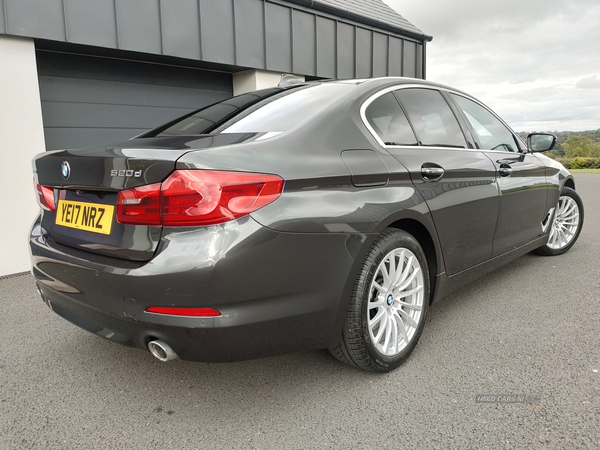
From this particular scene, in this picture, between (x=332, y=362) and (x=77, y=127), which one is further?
(x=77, y=127)

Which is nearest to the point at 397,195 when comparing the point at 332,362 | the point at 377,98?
the point at 377,98

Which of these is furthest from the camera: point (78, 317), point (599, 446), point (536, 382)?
point (536, 382)

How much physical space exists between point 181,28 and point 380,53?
3.83 metres

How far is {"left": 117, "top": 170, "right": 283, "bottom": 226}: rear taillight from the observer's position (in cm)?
162

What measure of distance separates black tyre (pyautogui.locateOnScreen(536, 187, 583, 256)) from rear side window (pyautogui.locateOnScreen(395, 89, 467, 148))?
6.40 ft

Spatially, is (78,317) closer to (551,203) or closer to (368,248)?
(368,248)

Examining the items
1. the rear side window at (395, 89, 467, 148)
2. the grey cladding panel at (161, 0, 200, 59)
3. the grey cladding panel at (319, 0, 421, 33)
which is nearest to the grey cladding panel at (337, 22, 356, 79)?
the grey cladding panel at (319, 0, 421, 33)

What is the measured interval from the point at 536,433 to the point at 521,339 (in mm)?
920

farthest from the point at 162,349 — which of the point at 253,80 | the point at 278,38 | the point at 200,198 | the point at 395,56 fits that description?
the point at 395,56

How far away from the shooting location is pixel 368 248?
2055mm

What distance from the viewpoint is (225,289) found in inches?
64.3

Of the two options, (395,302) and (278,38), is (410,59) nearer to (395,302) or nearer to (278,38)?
(278,38)

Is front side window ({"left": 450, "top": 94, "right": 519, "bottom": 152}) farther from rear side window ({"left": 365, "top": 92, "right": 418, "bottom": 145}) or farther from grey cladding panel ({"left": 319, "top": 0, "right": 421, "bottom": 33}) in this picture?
grey cladding panel ({"left": 319, "top": 0, "right": 421, "bottom": 33})

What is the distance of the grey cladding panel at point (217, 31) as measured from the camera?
17.9ft
